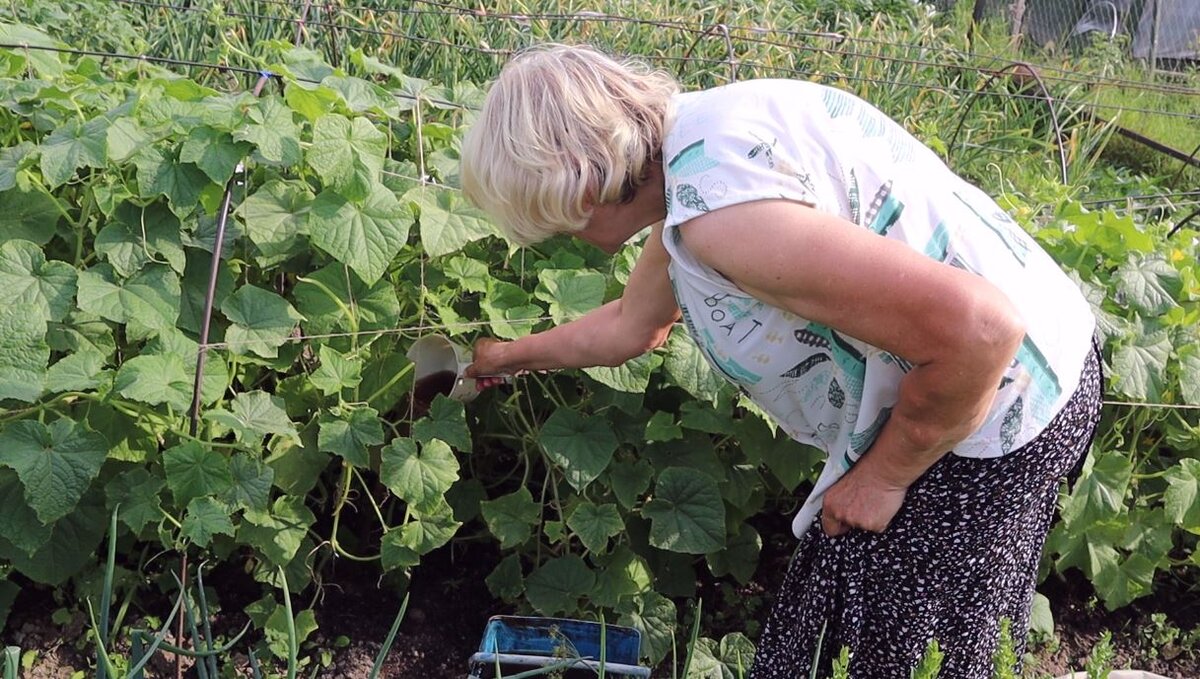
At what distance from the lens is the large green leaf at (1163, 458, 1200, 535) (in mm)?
2221

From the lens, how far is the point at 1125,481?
2240mm

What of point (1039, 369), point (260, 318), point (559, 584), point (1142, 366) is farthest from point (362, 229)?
point (1142, 366)

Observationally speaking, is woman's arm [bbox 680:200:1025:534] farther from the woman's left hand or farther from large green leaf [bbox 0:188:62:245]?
large green leaf [bbox 0:188:62:245]

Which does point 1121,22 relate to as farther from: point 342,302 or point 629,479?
point 342,302

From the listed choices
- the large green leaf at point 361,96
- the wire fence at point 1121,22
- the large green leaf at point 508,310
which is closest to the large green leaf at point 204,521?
the large green leaf at point 508,310

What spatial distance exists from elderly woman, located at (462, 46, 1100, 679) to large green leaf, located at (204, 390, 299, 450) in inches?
23.5

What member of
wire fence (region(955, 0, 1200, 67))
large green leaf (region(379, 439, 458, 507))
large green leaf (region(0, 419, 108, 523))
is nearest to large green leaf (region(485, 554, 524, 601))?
large green leaf (region(379, 439, 458, 507))

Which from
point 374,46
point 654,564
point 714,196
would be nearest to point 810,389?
point 714,196

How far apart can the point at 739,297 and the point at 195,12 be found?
294 centimetres

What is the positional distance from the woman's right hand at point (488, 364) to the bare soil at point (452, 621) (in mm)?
555

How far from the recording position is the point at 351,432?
6.31 feet

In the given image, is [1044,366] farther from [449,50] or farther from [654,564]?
[449,50]

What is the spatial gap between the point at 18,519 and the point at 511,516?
82cm

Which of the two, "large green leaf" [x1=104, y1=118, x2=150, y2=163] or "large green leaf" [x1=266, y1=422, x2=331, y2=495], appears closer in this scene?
"large green leaf" [x1=104, y1=118, x2=150, y2=163]
